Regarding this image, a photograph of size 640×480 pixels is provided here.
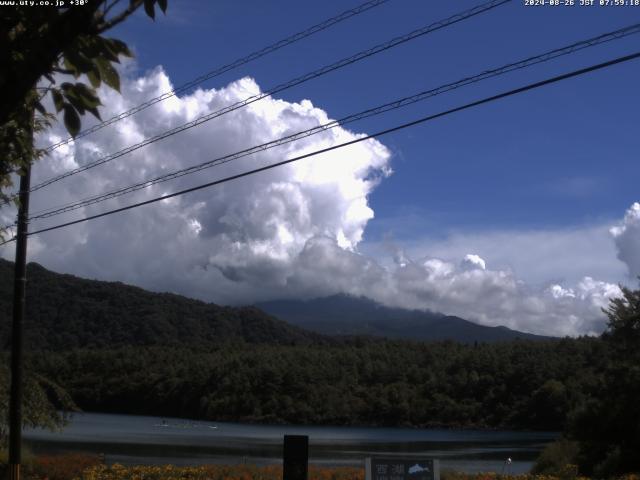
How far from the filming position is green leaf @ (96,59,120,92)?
4.09 metres

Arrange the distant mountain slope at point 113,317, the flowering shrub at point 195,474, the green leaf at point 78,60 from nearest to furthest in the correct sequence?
the green leaf at point 78,60 → the flowering shrub at point 195,474 → the distant mountain slope at point 113,317

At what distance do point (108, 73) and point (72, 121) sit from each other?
0.30 metres

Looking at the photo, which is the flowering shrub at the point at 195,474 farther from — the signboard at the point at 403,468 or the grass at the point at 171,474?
the signboard at the point at 403,468

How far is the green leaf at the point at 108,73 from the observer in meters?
4.09

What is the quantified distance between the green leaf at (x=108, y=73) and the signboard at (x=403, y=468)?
615 cm

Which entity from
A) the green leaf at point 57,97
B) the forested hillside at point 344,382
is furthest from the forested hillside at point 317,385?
the green leaf at point 57,97

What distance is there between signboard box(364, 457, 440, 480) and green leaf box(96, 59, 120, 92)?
20.2 ft

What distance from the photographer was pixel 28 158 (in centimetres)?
651

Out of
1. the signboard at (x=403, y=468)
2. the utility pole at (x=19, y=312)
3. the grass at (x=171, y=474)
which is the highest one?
the utility pole at (x=19, y=312)

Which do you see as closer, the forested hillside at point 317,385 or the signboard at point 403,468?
the signboard at point 403,468

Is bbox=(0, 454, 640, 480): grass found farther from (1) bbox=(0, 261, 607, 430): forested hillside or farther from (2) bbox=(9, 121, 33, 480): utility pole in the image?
(1) bbox=(0, 261, 607, 430): forested hillside

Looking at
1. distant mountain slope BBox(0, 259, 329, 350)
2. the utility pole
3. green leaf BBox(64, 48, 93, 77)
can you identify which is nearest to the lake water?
the utility pole

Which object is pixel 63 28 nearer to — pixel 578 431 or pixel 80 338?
pixel 578 431

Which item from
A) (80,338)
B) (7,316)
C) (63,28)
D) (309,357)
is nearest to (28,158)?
(63,28)
